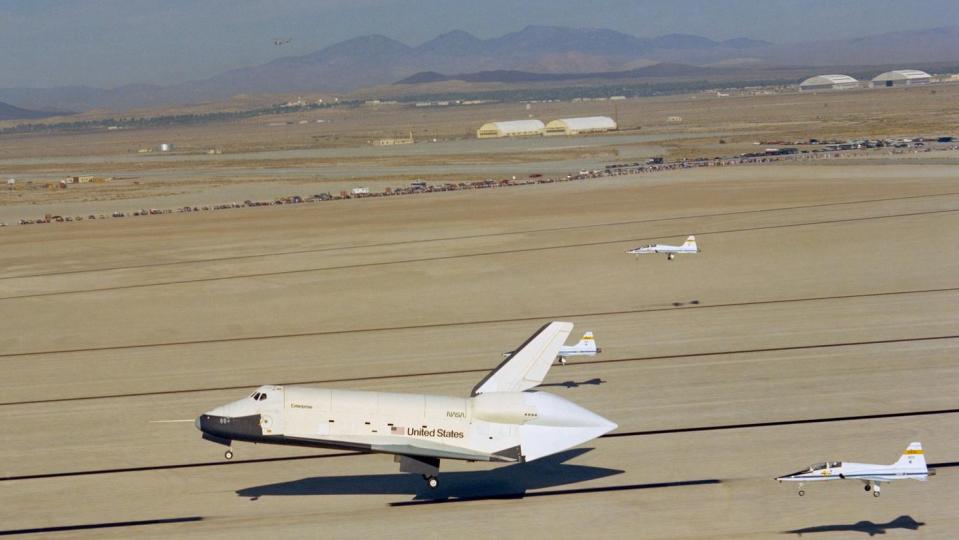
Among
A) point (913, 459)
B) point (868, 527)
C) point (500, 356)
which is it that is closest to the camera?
point (913, 459)

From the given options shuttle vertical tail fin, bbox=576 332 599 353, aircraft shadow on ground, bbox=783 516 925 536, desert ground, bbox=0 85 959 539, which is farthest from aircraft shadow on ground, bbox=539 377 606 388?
aircraft shadow on ground, bbox=783 516 925 536

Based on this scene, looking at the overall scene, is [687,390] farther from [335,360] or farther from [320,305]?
[320,305]

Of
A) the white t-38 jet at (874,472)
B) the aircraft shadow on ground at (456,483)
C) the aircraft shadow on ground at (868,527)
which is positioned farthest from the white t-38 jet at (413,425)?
the aircraft shadow on ground at (868,527)

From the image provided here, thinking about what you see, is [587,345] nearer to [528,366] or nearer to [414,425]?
[528,366]

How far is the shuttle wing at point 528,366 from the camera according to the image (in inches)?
1453

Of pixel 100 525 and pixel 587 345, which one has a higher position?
pixel 587 345

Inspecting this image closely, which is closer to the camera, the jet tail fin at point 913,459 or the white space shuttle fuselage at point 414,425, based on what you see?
the jet tail fin at point 913,459

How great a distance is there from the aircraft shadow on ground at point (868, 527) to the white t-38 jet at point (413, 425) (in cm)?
635

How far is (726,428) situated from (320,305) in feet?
109

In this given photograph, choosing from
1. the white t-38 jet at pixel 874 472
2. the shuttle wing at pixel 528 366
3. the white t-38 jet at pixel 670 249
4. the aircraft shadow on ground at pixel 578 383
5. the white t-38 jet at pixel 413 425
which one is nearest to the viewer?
the white t-38 jet at pixel 874 472

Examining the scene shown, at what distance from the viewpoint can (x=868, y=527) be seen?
3209 centimetres

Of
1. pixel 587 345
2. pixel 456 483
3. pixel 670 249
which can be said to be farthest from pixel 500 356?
pixel 670 249

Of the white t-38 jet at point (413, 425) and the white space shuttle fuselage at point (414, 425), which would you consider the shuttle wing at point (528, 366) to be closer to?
the white t-38 jet at point (413, 425)

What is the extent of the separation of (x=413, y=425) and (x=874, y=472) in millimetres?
13066
